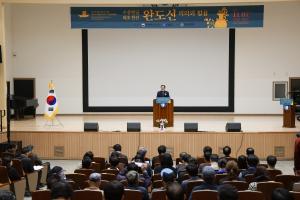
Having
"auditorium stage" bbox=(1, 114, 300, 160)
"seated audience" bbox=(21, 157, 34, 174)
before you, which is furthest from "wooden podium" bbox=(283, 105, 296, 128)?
"seated audience" bbox=(21, 157, 34, 174)

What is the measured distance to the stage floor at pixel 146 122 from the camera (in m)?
16.6

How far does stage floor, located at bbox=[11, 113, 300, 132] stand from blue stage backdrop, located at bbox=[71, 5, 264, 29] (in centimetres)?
Answer: 361

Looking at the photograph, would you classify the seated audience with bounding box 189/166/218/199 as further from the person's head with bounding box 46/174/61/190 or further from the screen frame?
the screen frame

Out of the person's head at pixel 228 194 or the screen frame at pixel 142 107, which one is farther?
the screen frame at pixel 142 107

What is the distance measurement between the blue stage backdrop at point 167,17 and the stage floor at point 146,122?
3.61 m

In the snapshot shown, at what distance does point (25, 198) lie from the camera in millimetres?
10734

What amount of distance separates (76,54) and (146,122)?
215 inches

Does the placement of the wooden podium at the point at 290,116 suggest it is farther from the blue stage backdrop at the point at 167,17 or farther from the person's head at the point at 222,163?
the person's head at the point at 222,163

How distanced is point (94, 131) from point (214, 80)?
803 cm

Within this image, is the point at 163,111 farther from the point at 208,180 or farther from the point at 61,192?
the point at 61,192

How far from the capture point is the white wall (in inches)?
859

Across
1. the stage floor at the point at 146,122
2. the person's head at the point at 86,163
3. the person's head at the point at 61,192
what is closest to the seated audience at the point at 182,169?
the person's head at the point at 86,163

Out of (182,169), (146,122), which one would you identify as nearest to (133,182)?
(182,169)

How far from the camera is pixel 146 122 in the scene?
18703mm
